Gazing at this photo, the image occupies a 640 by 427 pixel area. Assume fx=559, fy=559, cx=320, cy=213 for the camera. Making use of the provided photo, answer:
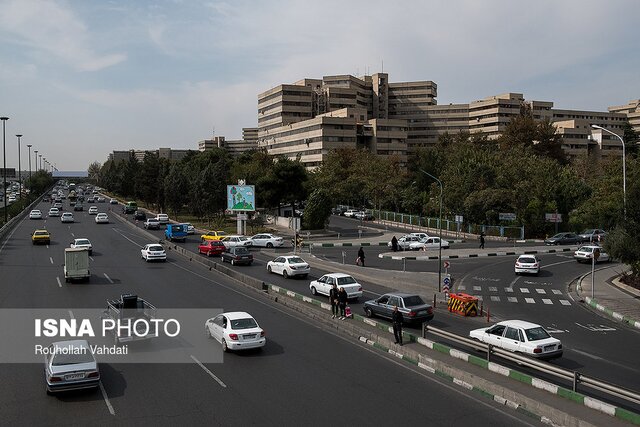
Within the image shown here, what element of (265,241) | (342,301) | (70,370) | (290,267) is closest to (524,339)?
(342,301)

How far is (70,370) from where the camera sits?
566 inches

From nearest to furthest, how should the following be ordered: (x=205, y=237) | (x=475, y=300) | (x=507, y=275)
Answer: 1. (x=475, y=300)
2. (x=507, y=275)
3. (x=205, y=237)

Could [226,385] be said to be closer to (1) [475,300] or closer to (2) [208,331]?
(2) [208,331]

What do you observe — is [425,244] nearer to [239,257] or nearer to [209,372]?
[239,257]

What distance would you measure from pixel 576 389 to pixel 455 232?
55.3 m

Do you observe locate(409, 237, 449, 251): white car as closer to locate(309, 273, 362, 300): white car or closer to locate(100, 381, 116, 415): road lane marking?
locate(309, 273, 362, 300): white car

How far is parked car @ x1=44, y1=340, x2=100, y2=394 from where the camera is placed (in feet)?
46.8

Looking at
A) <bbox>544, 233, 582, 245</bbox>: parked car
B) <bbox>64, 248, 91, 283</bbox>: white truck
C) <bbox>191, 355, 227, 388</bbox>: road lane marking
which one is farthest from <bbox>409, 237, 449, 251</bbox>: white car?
Result: <bbox>191, 355, 227, 388</bbox>: road lane marking

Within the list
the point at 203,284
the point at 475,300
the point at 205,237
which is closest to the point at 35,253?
the point at 205,237

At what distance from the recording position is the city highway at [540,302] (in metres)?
19.1

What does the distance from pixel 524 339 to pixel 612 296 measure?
16.8 metres

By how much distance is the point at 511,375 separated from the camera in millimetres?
15516

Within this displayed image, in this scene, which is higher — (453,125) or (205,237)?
(453,125)

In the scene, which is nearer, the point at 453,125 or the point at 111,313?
the point at 111,313
